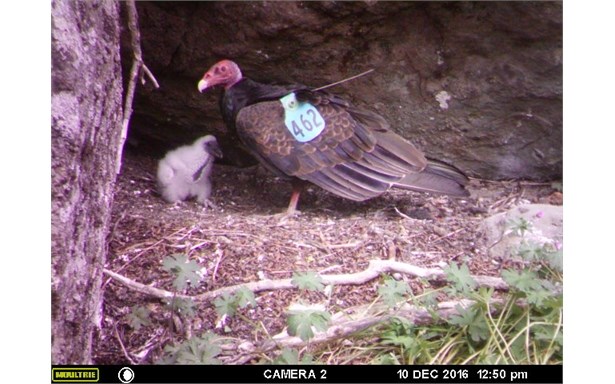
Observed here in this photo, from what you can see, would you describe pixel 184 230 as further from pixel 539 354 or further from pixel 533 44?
pixel 533 44

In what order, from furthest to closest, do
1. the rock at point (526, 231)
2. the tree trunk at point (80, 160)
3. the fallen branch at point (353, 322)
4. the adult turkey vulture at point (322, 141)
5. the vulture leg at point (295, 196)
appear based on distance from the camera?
the adult turkey vulture at point (322, 141), the vulture leg at point (295, 196), the rock at point (526, 231), the fallen branch at point (353, 322), the tree trunk at point (80, 160)

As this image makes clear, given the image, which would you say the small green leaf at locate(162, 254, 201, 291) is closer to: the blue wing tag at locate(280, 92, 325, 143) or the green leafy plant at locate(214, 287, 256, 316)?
the green leafy plant at locate(214, 287, 256, 316)

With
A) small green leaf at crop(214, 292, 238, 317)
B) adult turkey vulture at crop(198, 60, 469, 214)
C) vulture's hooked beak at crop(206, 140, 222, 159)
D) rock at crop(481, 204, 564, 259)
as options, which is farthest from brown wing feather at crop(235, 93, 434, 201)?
small green leaf at crop(214, 292, 238, 317)

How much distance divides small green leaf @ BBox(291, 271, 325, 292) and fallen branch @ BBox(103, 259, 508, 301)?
2 centimetres

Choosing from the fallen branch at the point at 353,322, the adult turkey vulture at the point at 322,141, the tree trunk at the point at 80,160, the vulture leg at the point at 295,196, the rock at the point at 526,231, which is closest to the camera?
the tree trunk at the point at 80,160

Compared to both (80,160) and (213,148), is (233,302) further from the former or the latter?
(213,148)

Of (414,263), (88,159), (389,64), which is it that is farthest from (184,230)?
(389,64)

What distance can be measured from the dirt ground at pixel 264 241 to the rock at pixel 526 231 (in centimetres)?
4

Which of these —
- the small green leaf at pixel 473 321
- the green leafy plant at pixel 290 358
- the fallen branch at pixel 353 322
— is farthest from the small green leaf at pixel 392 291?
the green leafy plant at pixel 290 358

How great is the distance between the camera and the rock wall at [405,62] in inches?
103

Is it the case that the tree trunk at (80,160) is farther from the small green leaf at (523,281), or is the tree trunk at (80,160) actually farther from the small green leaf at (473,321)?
the small green leaf at (523,281)

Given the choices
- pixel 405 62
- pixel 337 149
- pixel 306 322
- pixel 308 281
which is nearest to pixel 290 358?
pixel 306 322

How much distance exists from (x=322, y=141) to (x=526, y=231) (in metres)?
0.72

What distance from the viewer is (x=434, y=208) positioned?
2.66m
